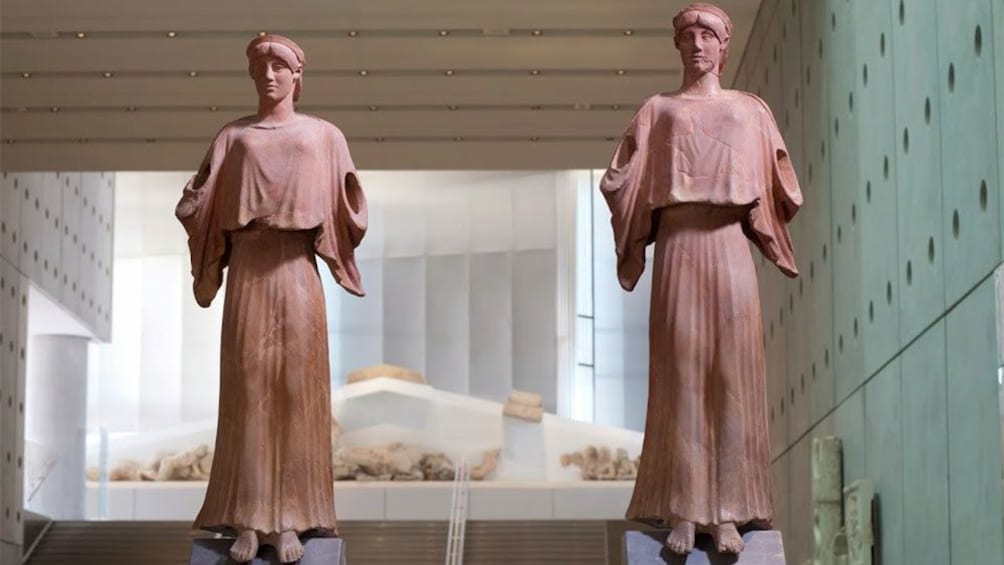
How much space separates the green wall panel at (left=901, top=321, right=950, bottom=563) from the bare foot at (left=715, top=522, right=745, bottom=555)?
2.91m

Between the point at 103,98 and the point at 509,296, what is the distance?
21.4 metres

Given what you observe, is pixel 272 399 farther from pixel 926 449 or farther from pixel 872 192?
pixel 872 192

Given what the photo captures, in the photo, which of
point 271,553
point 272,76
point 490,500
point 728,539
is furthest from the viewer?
point 490,500

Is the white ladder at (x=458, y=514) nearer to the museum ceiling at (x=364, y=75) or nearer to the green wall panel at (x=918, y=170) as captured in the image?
the museum ceiling at (x=364, y=75)

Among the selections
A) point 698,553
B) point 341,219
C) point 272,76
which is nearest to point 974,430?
point 698,553

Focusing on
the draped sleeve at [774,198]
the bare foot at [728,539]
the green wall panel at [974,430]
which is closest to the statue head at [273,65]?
the draped sleeve at [774,198]

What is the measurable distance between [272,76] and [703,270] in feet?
9.00

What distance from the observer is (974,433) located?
11.4 m

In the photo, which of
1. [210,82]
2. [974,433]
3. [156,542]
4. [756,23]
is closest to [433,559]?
[156,542]

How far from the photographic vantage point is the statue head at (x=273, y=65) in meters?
10.7

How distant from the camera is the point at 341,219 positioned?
10773 millimetres

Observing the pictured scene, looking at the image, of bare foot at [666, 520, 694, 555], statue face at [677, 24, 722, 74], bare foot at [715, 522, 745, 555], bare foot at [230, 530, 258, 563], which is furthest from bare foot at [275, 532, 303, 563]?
statue face at [677, 24, 722, 74]

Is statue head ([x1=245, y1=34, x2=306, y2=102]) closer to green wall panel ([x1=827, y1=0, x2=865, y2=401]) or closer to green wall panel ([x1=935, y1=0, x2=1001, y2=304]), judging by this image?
green wall panel ([x1=935, y1=0, x2=1001, y2=304])

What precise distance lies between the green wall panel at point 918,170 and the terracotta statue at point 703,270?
2.23 metres
